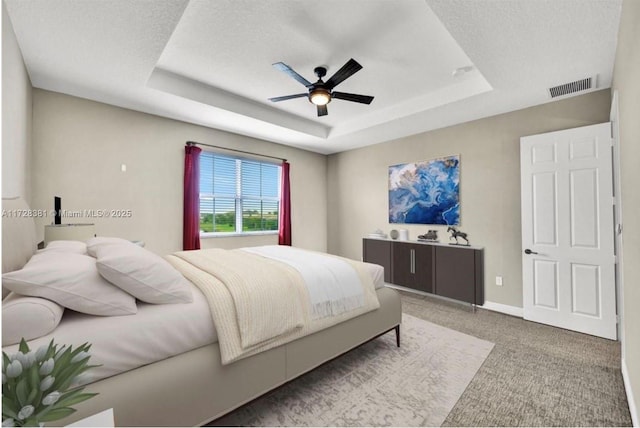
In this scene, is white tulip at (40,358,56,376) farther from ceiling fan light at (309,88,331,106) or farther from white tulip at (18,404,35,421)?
ceiling fan light at (309,88,331,106)

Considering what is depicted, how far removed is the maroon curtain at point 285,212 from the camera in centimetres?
507

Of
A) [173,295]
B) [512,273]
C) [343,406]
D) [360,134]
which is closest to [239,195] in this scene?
[360,134]

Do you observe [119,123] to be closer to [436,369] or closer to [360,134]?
[360,134]

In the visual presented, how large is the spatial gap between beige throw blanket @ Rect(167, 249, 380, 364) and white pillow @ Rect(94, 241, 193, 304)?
0.17 metres

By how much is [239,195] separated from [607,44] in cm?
446

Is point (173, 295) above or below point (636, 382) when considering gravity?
above

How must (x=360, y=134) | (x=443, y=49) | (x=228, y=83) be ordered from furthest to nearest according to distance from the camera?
(x=360, y=134) → (x=228, y=83) → (x=443, y=49)

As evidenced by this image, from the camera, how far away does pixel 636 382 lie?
1.56 m

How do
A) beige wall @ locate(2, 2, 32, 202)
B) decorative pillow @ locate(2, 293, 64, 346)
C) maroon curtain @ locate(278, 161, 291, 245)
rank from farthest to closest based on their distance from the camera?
maroon curtain @ locate(278, 161, 291, 245), beige wall @ locate(2, 2, 32, 202), decorative pillow @ locate(2, 293, 64, 346)

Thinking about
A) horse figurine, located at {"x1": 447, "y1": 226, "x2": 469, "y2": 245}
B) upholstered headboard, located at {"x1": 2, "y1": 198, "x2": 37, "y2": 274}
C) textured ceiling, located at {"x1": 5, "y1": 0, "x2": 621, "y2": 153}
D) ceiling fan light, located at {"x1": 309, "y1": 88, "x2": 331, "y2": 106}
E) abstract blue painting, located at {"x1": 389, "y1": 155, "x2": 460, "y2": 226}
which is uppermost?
textured ceiling, located at {"x1": 5, "y1": 0, "x2": 621, "y2": 153}

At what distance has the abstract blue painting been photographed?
13.4ft

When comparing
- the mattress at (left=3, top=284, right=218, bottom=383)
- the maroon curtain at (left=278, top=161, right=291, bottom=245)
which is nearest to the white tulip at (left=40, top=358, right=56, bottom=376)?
the mattress at (left=3, top=284, right=218, bottom=383)

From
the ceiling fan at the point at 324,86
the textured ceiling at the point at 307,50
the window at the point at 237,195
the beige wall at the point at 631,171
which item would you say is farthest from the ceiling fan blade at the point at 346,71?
the window at the point at 237,195

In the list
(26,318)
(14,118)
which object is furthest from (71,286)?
(14,118)
